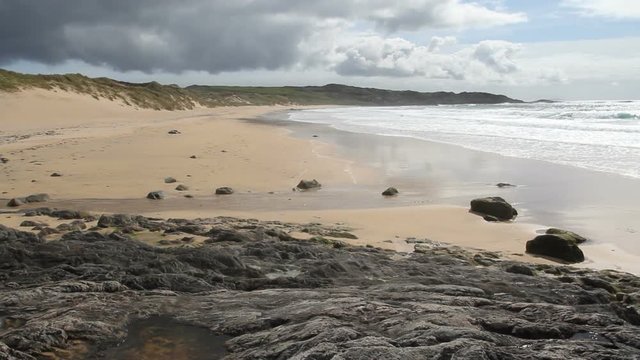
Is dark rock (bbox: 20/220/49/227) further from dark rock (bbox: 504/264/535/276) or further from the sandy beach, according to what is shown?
dark rock (bbox: 504/264/535/276)

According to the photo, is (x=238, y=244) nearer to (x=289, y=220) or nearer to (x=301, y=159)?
(x=289, y=220)

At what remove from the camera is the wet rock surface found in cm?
413

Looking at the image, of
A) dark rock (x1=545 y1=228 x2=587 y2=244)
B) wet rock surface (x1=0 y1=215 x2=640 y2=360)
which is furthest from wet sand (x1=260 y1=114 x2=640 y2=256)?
wet rock surface (x1=0 y1=215 x2=640 y2=360)

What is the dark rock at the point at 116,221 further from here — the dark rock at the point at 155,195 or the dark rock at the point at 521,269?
the dark rock at the point at 521,269

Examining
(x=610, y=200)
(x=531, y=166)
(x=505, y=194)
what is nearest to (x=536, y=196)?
(x=505, y=194)

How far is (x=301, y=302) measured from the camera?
520 centimetres

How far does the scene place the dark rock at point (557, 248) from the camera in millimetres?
8375

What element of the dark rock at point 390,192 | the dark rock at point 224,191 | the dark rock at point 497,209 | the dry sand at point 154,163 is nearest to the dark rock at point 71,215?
the dry sand at point 154,163

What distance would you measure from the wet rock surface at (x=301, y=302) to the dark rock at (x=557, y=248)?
83 centimetres

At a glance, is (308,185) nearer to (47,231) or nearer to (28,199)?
(28,199)

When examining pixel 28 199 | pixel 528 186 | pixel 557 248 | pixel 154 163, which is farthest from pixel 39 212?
pixel 528 186

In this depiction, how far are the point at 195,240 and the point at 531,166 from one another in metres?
13.7

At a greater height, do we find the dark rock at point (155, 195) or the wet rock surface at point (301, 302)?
the wet rock surface at point (301, 302)

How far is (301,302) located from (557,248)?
509 centimetres
